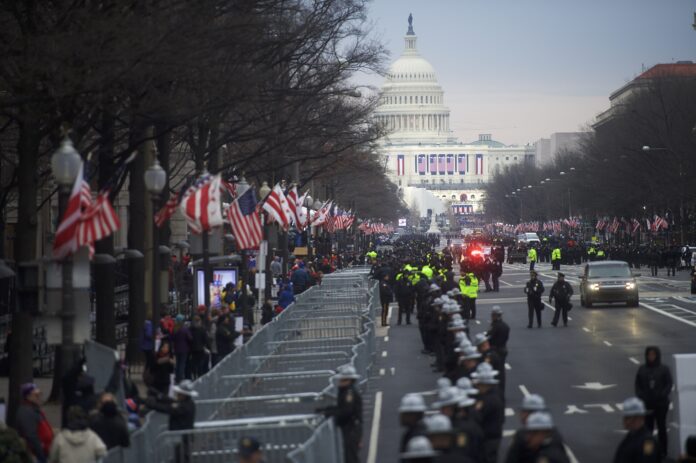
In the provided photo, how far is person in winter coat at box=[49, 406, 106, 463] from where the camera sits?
603 inches

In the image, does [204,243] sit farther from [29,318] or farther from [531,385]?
[531,385]

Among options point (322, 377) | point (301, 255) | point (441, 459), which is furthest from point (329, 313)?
point (301, 255)

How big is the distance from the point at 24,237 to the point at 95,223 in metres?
4.22

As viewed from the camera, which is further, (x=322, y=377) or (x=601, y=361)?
(x=601, y=361)

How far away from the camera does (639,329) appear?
1612 inches

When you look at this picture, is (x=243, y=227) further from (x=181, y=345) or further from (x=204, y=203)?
(x=204, y=203)

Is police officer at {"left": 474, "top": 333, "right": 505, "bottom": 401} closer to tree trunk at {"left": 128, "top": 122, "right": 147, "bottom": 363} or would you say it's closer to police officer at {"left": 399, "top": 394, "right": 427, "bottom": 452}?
police officer at {"left": 399, "top": 394, "right": 427, "bottom": 452}

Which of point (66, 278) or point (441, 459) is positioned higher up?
point (66, 278)

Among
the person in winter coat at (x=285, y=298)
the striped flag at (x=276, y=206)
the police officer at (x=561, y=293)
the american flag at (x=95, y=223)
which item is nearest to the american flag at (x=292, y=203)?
the person in winter coat at (x=285, y=298)

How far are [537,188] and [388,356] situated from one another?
6322 inches

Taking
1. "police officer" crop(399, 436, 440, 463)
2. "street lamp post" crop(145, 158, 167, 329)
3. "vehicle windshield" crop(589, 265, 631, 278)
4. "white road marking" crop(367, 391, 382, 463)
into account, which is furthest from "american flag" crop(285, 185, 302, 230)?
"police officer" crop(399, 436, 440, 463)

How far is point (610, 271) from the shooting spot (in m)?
49.9

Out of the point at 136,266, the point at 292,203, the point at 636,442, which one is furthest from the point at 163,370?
the point at 292,203

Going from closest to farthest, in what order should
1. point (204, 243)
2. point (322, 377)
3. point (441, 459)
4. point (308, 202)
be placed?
1. point (441, 459)
2. point (322, 377)
3. point (204, 243)
4. point (308, 202)
